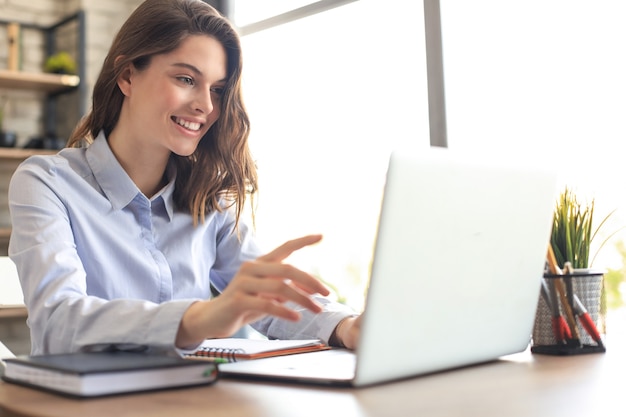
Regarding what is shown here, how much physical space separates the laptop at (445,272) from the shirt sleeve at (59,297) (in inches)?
4.6

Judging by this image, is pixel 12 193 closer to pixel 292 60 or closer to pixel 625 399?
pixel 625 399

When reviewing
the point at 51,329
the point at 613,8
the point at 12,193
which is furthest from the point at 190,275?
the point at 613,8

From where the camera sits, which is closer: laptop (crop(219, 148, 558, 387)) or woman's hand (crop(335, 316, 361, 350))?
laptop (crop(219, 148, 558, 387))

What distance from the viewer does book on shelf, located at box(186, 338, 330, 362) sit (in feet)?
3.74

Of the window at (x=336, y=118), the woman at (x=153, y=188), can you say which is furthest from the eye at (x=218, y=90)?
the window at (x=336, y=118)

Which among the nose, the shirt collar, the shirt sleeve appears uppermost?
the nose

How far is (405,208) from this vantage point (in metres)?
0.88

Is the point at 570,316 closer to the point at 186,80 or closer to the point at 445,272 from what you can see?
the point at 445,272

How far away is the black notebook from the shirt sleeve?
0.04 metres

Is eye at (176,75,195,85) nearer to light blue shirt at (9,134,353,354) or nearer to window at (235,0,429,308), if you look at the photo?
light blue shirt at (9,134,353,354)

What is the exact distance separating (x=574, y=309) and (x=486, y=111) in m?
1.58

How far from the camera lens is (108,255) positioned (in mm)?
1473

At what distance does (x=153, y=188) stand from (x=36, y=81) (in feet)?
7.72

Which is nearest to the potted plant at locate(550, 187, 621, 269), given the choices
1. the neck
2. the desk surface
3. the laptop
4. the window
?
the laptop
